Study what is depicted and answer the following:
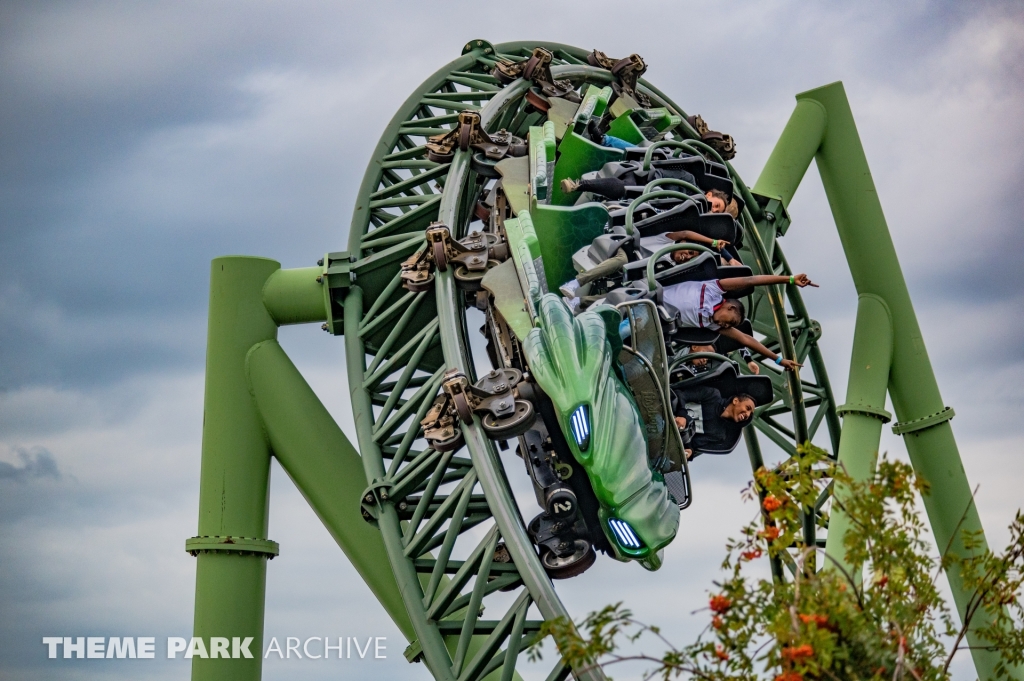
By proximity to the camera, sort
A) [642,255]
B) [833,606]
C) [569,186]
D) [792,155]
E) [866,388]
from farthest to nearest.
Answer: [792,155] → [866,388] → [569,186] → [642,255] → [833,606]

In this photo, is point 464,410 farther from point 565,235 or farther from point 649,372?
point 565,235

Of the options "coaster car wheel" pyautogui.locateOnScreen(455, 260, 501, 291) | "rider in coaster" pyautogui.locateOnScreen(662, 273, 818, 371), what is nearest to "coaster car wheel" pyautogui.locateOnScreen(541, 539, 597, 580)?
"rider in coaster" pyautogui.locateOnScreen(662, 273, 818, 371)

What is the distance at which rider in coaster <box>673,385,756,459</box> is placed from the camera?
511 inches

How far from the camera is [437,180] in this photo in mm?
15641

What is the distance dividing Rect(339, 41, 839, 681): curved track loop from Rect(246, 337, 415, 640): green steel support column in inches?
17.5

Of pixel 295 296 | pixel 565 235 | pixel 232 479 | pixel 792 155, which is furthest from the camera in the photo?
pixel 792 155

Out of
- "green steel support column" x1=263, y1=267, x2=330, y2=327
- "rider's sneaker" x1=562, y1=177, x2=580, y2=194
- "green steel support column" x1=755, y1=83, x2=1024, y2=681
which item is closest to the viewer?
"rider's sneaker" x1=562, y1=177, x2=580, y2=194

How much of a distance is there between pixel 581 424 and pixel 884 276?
7.20 meters

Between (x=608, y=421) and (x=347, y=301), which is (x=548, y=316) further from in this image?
(x=347, y=301)

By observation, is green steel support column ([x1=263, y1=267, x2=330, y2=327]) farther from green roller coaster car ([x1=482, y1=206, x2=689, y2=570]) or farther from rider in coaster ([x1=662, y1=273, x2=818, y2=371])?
rider in coaster ([x1=662, y1=273, x2=818, y2=371])

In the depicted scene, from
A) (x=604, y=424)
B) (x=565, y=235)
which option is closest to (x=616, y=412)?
(x=604, y=424)

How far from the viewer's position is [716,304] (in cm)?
1223

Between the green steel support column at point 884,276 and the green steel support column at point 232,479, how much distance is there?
6.05 m

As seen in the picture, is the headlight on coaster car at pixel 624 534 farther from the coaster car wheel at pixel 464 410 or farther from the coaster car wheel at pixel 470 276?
the coaster car wheel at pixel 470 276
